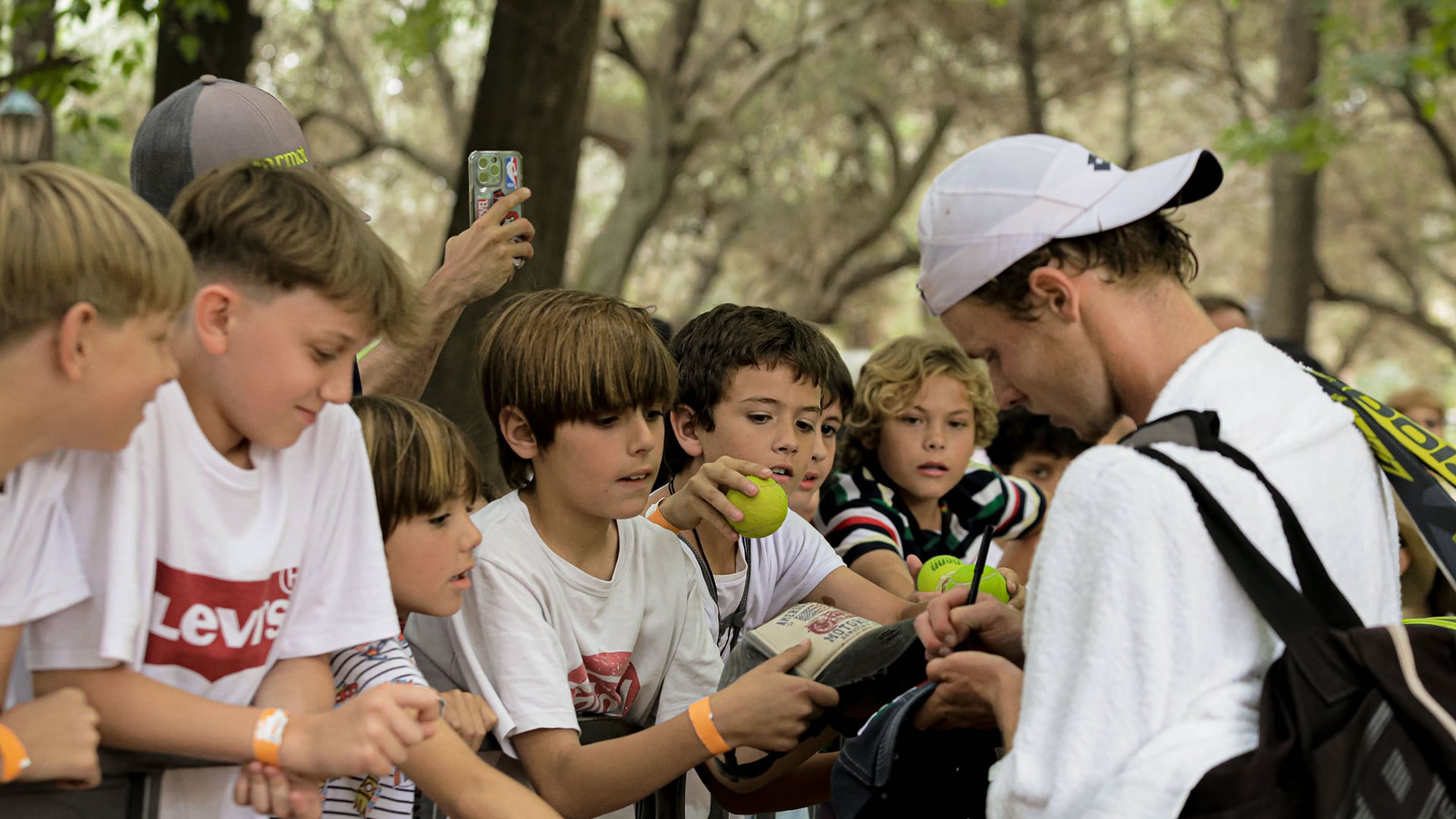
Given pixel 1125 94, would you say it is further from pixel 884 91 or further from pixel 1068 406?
pixel 1068 406

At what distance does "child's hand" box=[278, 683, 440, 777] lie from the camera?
233cm

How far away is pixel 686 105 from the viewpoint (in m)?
15.6

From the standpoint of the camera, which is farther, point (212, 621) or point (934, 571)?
point (934, 571)

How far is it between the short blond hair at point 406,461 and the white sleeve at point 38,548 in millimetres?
826

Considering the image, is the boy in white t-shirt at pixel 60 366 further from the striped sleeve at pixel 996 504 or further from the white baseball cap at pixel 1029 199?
the striped sleeve at pixel 996 504

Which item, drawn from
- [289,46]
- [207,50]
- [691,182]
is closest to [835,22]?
[691,182]

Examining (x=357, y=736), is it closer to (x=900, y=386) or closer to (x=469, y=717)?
(x=469, y=717)

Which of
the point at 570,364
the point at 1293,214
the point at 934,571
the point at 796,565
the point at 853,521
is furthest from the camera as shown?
the point at 1293,214

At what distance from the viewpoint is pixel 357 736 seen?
2336mm

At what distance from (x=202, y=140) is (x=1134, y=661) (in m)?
2.54

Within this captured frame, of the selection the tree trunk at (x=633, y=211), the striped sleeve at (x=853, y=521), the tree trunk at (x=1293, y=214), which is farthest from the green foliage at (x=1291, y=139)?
the striped sleeve at (x=853, y=521)

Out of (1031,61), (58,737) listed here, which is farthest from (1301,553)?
(1031,61)

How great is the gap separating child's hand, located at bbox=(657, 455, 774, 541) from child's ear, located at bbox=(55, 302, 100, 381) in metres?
1.72

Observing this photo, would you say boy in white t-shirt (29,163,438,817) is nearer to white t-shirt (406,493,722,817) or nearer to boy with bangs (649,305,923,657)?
white t-shirt (406,493,722,817)
